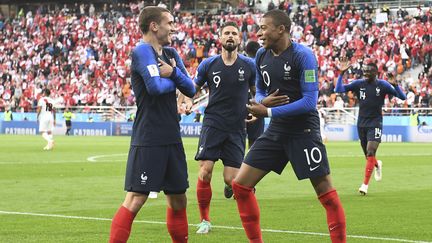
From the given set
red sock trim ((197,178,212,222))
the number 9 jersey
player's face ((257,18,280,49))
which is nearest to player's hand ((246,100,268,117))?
player's face ((257,18,280,49))

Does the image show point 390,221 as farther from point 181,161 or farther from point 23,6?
point 23,6

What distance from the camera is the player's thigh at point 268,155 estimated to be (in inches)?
379

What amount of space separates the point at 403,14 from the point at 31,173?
112 ft

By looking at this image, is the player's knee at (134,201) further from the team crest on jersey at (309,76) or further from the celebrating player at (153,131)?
the team crest on jersey at (309,76)

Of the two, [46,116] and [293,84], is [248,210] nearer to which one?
[293,84]

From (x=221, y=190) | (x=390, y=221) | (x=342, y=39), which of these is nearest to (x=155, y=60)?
(x=390, y=221)

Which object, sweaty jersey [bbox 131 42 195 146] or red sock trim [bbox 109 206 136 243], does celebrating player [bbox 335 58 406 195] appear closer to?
sweaty jersey [bbox 131 42 195 146]

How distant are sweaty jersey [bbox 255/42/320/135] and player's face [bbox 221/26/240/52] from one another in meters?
2.86

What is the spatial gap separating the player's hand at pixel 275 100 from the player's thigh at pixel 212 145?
316 centimetres

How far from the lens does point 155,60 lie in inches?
336

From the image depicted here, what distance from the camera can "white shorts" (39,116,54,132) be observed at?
36084 millimetres

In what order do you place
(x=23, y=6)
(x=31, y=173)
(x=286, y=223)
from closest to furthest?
(x=286, y=223)
(x=31, y=173)
(x=23, y=6)

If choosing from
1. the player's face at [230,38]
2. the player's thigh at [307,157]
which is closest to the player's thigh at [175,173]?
the player's thigh at [307,157]

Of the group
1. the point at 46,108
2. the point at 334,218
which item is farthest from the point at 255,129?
the point at 46,108
